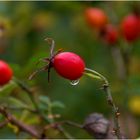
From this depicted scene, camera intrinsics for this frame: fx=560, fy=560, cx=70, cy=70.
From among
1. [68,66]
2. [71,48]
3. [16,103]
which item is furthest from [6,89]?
[71,48]

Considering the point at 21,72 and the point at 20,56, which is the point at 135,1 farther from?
the point at 21,72

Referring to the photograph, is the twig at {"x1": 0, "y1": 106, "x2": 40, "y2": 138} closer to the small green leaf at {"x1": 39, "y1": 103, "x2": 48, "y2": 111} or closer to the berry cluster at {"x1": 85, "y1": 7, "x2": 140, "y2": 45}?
the small green leaf at {"x1": 39, "y1": 103, "x2": 48, "y2": 111}

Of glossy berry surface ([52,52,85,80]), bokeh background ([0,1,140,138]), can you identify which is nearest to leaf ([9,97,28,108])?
glossy berry surface ([52,52,85,80])

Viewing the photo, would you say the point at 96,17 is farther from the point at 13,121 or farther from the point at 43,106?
the point at 13,121

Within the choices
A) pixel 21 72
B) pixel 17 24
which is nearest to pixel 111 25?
pixel 17 24

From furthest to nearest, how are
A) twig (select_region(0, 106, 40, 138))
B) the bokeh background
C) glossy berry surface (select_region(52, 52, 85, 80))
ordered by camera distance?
the bokeh background < twig (select_region(0, 106, 40, 138)) < glossy berry surface (select_region(52, 52, 85, 80))

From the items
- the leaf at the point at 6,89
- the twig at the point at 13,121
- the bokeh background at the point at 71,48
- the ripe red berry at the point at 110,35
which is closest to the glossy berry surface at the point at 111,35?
the ripe red berry at the point at 110,35

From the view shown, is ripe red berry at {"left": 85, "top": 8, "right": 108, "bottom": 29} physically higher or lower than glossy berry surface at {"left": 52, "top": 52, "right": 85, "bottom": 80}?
higher
